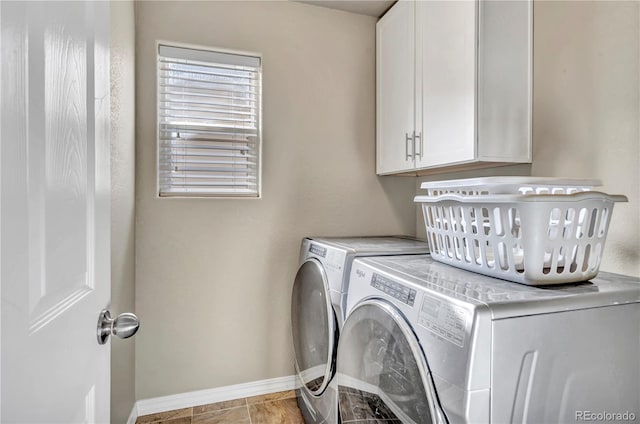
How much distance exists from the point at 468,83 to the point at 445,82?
0.54 ft

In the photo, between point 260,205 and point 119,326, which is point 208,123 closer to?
point 260,205

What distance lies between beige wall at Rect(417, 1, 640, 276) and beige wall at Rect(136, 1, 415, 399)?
41.5 inches

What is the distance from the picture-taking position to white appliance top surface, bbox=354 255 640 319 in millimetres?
769

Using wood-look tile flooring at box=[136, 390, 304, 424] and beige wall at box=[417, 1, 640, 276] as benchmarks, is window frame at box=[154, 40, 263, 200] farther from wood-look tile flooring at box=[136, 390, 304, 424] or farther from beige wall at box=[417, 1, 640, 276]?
beige wall at box=[417, 1, 640, 276]

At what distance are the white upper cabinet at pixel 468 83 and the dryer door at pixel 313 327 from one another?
818 millimetres

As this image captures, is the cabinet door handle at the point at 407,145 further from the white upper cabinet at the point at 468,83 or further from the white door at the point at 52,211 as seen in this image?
the white door at the point at 52,211

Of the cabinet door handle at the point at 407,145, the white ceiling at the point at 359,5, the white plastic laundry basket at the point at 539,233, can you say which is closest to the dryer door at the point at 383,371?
the white plastic laundry basket at the point at 539,233

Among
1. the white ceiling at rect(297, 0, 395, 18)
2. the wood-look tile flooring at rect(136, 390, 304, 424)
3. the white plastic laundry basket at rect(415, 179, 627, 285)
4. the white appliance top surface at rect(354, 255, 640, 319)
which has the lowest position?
the wood-look tile flooring at rect(136, 390, 304, 424)

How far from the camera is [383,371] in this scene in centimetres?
99

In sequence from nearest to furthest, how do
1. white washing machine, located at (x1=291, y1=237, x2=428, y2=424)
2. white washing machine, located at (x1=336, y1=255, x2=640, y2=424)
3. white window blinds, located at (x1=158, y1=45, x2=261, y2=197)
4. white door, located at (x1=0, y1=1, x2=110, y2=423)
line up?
white door, located at (x1=0, y1=1, x2=110, y2=423) → white washing machine, located at (x1=336, y1=255, x2=640, y2=424) → white washing machine, located at (x1=291, y1=237, x2=428, y2=424) → white window blinds, located at (x1=158, y1=45, x2=261, y2=197)

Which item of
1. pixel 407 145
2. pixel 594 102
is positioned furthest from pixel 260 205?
pixel 594 102

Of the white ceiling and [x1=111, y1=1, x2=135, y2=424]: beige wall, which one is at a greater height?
the white ceiling

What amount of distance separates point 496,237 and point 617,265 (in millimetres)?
617

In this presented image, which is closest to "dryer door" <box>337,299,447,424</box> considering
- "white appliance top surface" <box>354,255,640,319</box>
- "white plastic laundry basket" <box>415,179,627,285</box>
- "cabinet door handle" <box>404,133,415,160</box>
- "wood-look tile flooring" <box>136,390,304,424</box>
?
"white appliance top surface" <box>354,255,640,319</box>
